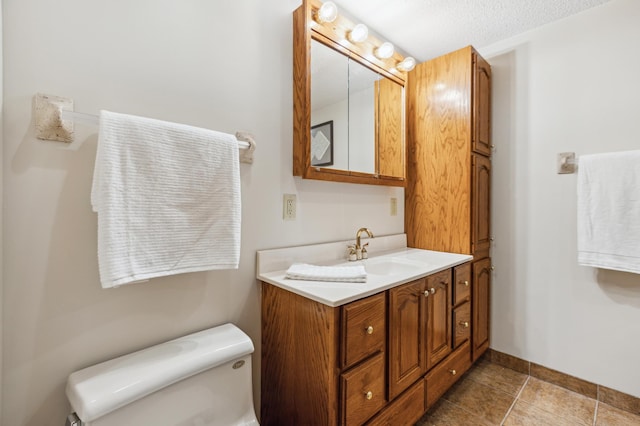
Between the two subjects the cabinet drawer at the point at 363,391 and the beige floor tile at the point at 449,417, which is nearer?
the cabinet drawer at the point at 363,391

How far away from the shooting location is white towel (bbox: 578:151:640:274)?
149cm

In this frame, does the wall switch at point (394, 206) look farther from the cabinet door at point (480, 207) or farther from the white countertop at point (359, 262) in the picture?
the cabinet door at point (480, 207)

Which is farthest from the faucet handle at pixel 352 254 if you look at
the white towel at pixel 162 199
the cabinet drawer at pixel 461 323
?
the white towel at pixel 162 199

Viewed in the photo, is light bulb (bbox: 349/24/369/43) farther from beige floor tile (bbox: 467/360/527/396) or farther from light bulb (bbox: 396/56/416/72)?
beige floor tile (bbox: 467/360/527/396)

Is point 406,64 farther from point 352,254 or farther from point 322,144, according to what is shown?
point 352,254

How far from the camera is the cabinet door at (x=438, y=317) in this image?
4.72 feet

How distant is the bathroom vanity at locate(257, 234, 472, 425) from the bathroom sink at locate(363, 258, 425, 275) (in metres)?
0.02

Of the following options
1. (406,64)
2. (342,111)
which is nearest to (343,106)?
(342,111)

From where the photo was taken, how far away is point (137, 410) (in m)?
0.83

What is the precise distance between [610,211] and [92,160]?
245cm

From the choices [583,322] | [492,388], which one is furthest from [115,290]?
[583,322]

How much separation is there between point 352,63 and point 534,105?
131 cm

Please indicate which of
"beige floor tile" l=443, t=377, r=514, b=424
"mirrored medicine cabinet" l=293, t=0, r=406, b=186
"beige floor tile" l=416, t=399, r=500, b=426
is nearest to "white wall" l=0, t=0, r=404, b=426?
"mirrored medicine cabinet" l=293, t=0, r=406, b=186

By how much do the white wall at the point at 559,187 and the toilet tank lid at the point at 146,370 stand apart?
1.93m
